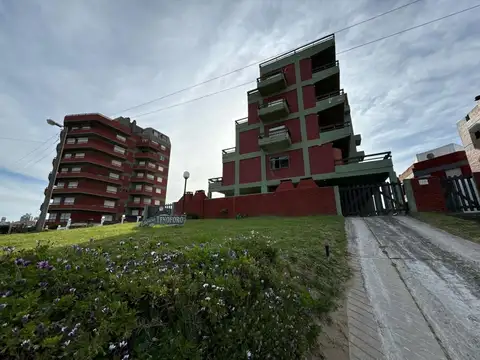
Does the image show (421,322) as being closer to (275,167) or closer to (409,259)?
(409,259)

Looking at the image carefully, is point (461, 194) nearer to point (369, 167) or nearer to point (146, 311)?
point (369, 167)

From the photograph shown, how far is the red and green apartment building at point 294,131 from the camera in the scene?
60.0ft

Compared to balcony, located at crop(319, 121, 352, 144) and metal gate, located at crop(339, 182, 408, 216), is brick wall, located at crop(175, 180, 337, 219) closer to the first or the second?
metal gate, located at crop(339, 182, 408, 216)

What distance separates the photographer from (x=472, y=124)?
1875 centimetres

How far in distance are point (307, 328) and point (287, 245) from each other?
3.17 metres

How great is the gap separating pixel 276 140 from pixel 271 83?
7097 mm

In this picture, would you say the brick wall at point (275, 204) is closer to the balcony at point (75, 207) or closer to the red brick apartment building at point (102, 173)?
the balcony at point (75, 207)

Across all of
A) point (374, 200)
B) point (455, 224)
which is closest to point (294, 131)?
point (374, 200)

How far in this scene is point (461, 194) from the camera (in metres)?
11.0

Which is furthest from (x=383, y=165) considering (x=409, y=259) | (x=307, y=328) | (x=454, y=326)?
(x=307, y=328)

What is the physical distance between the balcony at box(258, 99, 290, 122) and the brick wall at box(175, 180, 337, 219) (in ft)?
27.4

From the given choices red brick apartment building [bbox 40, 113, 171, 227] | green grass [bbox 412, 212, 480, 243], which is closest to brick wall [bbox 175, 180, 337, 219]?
green grass [bbox 412, 212, 480, 243]

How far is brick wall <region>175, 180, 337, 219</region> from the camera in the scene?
46.2 feet

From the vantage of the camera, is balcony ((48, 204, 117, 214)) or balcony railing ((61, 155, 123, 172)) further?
balcony railing ((61, 155, 123, 172))
